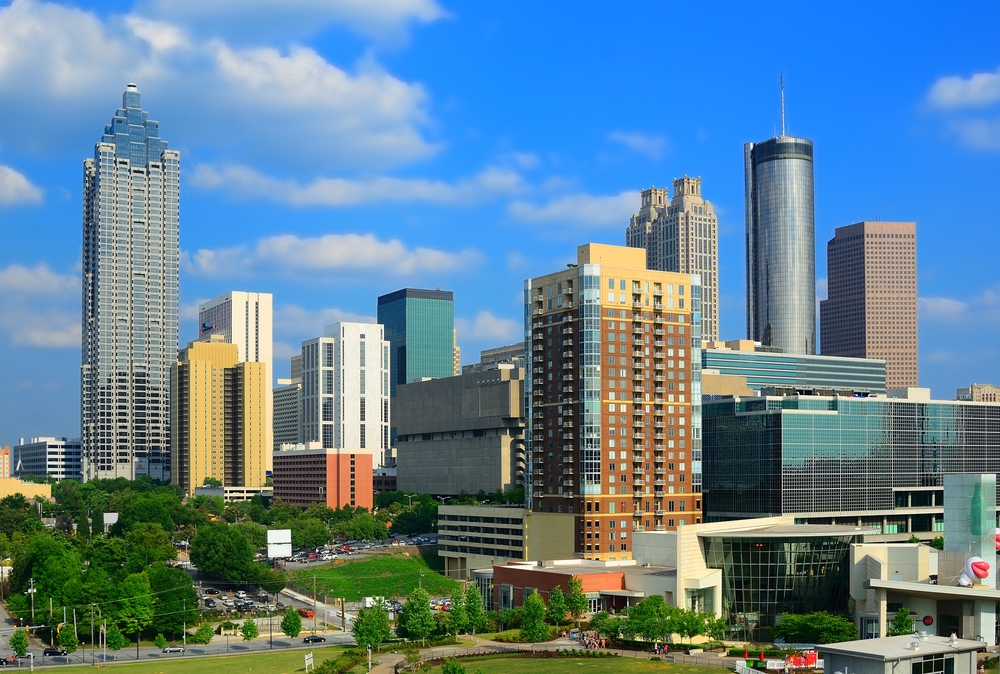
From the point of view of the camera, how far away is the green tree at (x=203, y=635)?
164250 mm

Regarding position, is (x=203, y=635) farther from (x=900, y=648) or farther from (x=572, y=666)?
(x=900, y=648)

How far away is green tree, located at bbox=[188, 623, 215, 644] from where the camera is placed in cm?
16425

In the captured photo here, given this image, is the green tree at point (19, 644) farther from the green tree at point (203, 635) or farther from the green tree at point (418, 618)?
the green tree at point (418, 618)

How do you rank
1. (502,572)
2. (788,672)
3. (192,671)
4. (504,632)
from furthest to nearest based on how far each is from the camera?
(502,572)
(504,632)
(192,671)
(788,672)

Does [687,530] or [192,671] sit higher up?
[687,530]

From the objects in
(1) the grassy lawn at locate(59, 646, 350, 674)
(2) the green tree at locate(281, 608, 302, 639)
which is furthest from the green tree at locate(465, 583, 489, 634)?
(2) the green tree at locate(281, 608, 302, 639)

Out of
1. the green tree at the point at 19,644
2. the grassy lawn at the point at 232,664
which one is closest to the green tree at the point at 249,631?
the grassy lawn at the point at 232,664

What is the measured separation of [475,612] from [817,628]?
42.1 meters

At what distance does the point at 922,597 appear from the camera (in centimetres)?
12619

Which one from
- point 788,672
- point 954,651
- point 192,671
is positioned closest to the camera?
point 954,651

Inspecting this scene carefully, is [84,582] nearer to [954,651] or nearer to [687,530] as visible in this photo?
[687,530]

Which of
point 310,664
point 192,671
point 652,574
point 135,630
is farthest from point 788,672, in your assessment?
point 135,630

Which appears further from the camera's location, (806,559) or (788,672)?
(806,559)

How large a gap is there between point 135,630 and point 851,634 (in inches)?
3850
